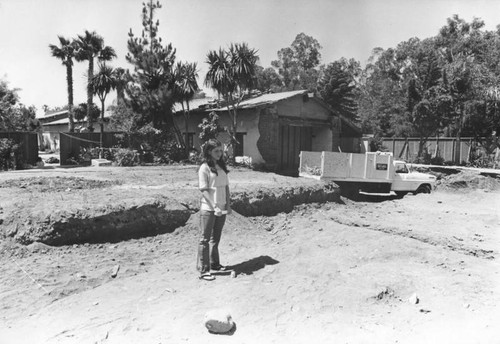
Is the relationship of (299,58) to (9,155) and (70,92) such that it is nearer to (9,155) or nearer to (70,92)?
(70,92)

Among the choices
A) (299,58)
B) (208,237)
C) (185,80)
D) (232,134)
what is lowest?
(208,237)

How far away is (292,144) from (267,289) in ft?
47.7

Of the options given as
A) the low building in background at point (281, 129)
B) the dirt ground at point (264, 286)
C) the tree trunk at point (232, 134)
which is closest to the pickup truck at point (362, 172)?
the low building in background at point (281, 129)

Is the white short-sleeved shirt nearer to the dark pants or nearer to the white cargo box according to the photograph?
the dark pants

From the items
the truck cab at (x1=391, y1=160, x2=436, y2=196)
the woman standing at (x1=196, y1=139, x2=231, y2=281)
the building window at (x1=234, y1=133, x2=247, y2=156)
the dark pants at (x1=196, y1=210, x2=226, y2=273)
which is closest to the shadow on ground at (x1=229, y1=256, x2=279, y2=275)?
the dark pants at (x1=196, y1=210, x2=226, y2=273)

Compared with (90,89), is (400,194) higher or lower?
lower

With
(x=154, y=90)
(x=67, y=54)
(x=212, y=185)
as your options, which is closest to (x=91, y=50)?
(x=67, y=54)

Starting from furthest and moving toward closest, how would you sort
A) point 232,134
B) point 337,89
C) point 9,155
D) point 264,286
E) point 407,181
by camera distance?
1. point 337,89
2. point 232,134
3. point 9,155
4. point 407,181
5. point 264,286

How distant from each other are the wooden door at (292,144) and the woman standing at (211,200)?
1284 centimetres

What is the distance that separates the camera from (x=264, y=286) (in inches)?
218

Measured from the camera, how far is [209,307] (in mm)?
4879

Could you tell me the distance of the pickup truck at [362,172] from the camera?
13594mm

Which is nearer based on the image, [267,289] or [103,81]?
[267,289]

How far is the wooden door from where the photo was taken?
Result: 19025mm
